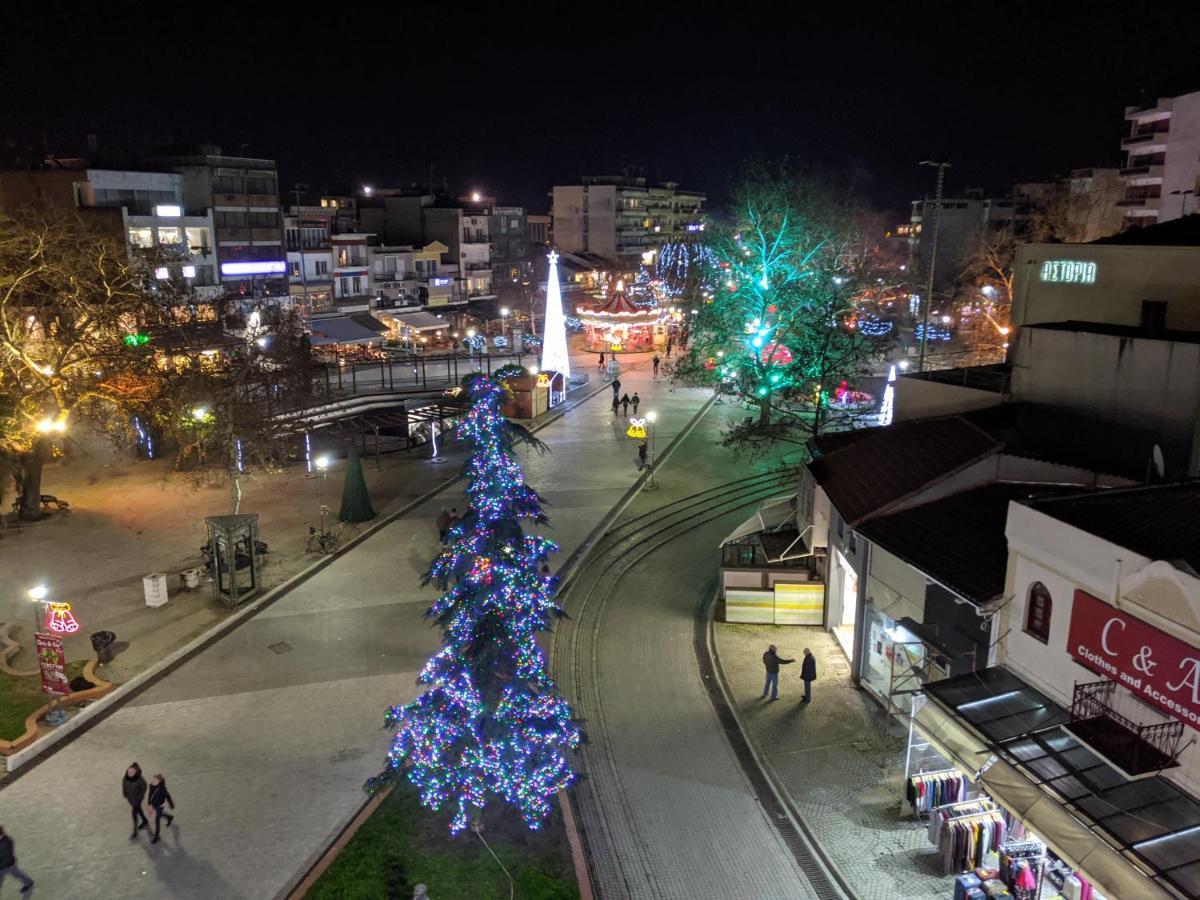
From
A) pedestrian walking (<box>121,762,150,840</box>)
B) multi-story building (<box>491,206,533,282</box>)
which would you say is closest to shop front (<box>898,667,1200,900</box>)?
pedestrian walking (<box>121,762,150,840</box>)

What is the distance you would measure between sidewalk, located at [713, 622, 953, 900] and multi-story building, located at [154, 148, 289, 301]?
A: 127 feet

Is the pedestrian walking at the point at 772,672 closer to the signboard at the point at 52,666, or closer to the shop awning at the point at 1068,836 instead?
the shop awning at the point at 1068,836

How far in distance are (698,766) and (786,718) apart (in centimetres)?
221

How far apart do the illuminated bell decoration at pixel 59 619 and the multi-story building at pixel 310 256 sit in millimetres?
39504

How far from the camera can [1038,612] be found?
1120cm

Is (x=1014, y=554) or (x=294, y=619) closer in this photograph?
(x=1014, y=554)

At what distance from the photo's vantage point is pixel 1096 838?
8.74 metres

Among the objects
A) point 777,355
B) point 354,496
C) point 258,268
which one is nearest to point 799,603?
point 354,496

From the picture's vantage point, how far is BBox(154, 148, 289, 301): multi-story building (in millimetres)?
48625

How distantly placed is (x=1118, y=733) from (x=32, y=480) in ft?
87.5

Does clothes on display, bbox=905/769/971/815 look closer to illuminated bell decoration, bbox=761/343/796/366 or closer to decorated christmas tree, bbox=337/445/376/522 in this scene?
decorated christmas tree, bbox=337/445/376/522

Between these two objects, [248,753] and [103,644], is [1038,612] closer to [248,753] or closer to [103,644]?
[248,753]

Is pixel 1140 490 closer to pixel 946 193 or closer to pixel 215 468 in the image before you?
pixel 215 468

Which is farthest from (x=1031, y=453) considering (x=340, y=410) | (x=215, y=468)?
(x=340, y=410)
